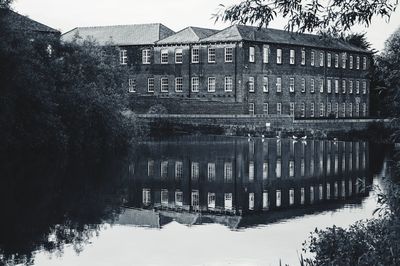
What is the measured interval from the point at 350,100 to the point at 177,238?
57921mm

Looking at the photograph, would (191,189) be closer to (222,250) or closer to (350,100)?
(222,250)

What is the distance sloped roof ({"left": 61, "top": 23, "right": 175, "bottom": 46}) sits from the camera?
66.4 meters

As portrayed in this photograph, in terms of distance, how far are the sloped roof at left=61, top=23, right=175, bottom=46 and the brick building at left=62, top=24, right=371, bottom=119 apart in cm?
10

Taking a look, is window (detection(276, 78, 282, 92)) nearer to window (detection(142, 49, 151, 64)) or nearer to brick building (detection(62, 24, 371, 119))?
brick building (detection(62, 24, 371, 119))

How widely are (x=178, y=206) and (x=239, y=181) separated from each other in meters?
6.65

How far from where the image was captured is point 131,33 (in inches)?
2704

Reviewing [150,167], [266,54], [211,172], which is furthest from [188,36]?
[211,172]

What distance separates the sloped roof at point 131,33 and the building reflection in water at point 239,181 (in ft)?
68.1

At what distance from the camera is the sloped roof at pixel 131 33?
6638 cm

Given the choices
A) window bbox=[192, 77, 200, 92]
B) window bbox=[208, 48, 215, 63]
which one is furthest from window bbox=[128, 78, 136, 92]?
window bbox=[208, 48, 215, 63]

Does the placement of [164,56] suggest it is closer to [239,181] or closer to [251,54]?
[251,54]

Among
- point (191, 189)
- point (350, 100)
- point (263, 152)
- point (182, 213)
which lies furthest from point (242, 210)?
point (350, 100)

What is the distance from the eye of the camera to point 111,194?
83.4 ft

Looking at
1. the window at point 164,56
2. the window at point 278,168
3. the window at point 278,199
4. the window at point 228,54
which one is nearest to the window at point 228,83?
the window at point 228,54
